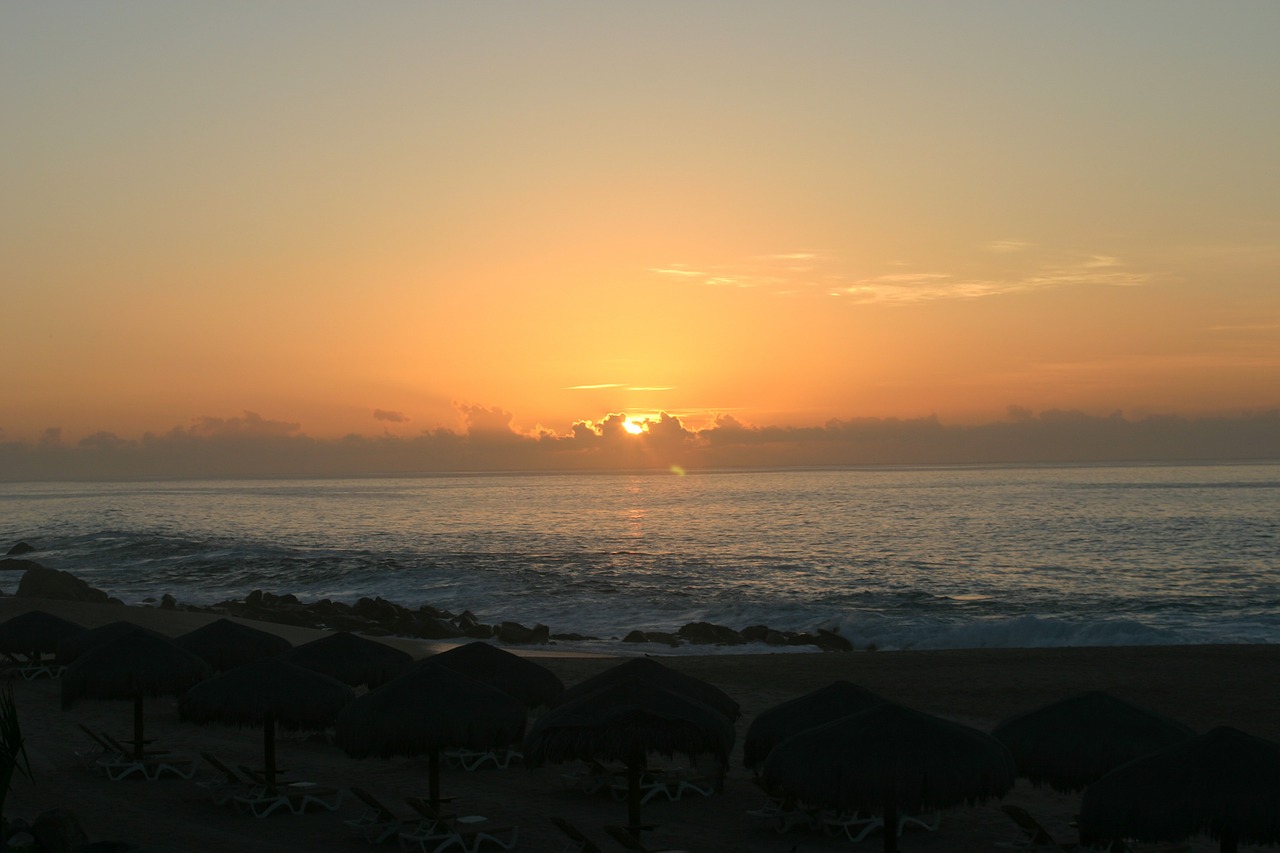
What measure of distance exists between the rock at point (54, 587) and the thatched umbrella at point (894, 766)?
118 ft

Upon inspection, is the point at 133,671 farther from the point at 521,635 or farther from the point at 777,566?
the point at 777,566

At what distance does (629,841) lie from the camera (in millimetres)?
11016

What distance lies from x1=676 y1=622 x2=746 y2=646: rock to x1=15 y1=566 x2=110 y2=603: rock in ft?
70.7

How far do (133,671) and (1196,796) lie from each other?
12586mm

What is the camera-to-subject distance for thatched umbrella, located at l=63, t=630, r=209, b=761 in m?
14.2

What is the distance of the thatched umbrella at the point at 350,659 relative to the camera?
1560cm

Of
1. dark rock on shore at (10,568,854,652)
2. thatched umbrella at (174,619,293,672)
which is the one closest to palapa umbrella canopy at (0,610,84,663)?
thatched umbrella at (174,619,293,672)

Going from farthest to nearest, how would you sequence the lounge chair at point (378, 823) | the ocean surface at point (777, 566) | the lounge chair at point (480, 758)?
1. the ocean surface at point (777, 566)
2. the lounge chair at point (480, 758)
3. the lounge chair at point (378, 823)

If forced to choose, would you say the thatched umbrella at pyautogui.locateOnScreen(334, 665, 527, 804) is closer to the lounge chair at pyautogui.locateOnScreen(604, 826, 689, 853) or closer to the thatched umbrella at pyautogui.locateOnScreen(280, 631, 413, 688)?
the lounge chair at pyautogui.locateOnScreen(604, 826, 689, 853)

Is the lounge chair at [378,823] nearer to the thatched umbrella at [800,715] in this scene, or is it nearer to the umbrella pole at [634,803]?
the umbrella pole at [634,803]

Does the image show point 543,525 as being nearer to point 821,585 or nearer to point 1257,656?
point 821,585

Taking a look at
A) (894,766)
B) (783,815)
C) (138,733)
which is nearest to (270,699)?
(138,733)

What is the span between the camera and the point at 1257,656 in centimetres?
2298

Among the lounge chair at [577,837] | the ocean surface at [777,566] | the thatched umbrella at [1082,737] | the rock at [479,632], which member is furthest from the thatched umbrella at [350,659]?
the rock at [479,632]
